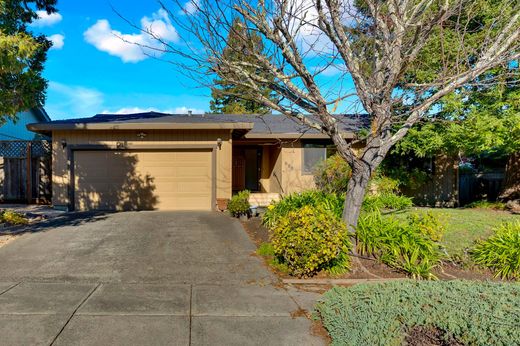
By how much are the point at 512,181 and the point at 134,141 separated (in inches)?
494

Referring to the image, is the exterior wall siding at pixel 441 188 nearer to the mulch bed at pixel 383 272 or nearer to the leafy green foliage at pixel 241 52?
the mulch bed at pixel 383 272

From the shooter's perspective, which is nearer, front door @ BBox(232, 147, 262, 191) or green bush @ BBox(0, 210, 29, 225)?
green bush @ BBox(0, 210, 29, 225)

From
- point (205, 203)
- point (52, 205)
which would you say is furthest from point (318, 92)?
point (52, 205)

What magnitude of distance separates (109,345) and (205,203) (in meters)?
8.98

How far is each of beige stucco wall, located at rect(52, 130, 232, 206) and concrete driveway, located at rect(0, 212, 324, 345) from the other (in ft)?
12.8

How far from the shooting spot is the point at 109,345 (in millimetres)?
3377

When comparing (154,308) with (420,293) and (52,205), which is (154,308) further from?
(52,205)

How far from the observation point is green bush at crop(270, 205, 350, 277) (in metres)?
5.54

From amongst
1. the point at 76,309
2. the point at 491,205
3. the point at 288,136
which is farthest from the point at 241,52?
the point at 491,205

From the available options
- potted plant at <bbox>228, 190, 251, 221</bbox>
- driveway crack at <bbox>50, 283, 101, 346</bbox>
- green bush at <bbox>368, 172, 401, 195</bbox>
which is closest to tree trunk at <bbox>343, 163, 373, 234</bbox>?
driveway crack at <bbox>50, 283, 101, 346</bbox>

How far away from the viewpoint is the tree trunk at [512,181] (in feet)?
40.2

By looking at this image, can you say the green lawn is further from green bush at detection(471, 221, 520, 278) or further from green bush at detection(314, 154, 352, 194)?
green bush at detection(314, 154, 352, 194)

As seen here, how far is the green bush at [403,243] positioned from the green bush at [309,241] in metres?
0.67

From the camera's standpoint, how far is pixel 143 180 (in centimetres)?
1216
